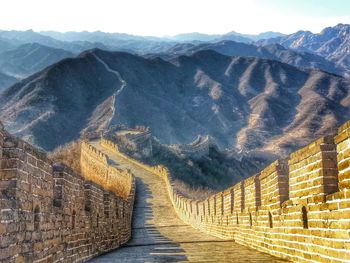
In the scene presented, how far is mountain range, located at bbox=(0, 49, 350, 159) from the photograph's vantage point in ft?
344

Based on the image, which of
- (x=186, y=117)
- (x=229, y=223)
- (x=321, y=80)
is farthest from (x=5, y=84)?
(x=229, y=223)

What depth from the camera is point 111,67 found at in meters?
140

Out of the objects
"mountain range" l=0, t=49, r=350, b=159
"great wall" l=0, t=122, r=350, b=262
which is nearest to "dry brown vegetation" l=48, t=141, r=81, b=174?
"mountain range" l=0, t=49, r=350, b=159

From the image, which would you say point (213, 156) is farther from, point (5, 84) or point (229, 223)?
point (5, 84)

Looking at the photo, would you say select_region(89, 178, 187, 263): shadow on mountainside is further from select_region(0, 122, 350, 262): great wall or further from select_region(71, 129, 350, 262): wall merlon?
select_region(71, 129, 350, 262): wall merlon

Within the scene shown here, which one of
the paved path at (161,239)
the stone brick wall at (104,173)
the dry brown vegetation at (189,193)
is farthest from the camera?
the stone brick wall at (104,173)

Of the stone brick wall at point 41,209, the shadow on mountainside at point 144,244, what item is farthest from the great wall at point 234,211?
the shadow on mountainside at point 144,244

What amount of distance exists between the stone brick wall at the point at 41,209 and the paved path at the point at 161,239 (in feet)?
2.85

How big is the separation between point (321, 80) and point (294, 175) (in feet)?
515

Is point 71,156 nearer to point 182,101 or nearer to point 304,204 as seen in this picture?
point 304,204

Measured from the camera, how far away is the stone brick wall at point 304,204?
18.0ft

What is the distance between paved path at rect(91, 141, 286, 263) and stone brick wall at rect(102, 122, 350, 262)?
16.8 inches

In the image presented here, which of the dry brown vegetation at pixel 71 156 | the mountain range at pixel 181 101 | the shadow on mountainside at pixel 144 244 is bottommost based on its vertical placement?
the shadow on mountainside at pixel 144 244

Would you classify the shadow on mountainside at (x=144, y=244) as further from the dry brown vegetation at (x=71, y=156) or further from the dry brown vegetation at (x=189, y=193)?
the dry brown vegetation at (x=71, y=156)
